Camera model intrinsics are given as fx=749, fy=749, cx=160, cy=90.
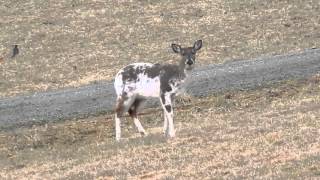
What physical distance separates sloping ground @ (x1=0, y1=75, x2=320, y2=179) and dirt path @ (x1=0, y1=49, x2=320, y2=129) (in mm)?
1747

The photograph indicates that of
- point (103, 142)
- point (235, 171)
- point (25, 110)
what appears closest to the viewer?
point (235, 171)

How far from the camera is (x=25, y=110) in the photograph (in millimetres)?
27453

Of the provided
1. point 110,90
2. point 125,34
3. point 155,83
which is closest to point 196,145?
point 155,83

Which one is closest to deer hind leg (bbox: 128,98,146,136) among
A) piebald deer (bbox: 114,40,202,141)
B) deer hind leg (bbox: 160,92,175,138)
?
piebald deer (bbox: 114,40,202,141)

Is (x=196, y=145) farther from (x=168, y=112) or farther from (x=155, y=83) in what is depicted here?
(x=155, y=83)

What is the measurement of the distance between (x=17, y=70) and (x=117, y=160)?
78.4ft

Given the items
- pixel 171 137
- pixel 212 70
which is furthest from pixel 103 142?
pixel 212 70

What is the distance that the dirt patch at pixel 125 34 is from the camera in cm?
3806

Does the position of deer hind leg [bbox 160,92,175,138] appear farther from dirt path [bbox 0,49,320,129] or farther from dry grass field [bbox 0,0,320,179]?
dirt path [bbox 0,49,320,129]

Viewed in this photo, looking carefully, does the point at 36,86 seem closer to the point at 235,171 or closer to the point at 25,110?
the point at 25,110

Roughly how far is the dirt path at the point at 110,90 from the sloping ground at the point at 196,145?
5.73 ft

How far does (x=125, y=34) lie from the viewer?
45.5 m

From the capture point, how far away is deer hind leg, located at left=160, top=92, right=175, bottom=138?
1784cm

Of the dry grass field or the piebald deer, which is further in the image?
the piebald deer
